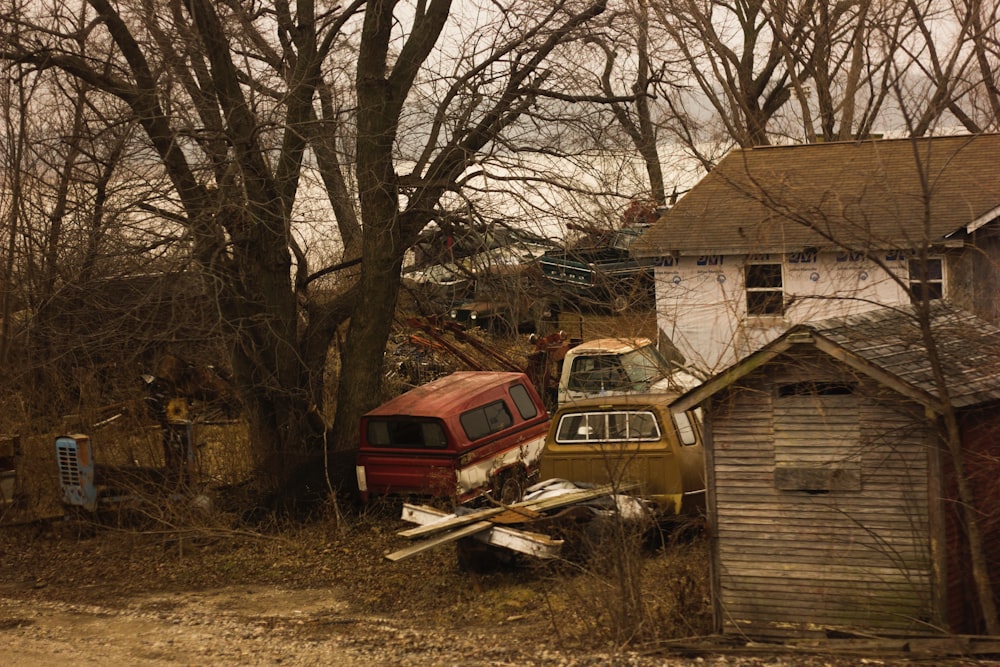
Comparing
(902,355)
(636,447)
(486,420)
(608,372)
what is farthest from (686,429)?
(608,372)

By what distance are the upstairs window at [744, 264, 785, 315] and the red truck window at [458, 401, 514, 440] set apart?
8.62 metres

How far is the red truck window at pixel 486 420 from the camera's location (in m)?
14.0

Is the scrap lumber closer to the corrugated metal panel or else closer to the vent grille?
the corrugated metal panel

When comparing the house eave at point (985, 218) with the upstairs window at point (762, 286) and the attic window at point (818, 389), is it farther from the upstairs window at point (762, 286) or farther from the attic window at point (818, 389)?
the attic window at point (818, 389)

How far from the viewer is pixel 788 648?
9.04 meters

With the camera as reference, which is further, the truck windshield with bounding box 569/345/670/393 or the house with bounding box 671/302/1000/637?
the truck windshield with bounding box 569/345/670/393

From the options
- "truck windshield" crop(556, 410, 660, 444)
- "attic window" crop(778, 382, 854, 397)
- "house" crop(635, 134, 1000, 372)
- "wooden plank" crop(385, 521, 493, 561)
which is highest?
"house" crop(635, 134, 1000, 372)

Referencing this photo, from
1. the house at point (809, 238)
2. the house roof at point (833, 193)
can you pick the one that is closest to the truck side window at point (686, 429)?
the house at point (809, 238)

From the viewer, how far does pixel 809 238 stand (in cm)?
2030

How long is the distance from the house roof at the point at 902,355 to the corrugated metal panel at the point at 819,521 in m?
0.37

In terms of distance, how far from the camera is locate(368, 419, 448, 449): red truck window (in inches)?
541

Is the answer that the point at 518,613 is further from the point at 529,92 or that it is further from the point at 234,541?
the point at 529,92

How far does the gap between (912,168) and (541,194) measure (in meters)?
10.9

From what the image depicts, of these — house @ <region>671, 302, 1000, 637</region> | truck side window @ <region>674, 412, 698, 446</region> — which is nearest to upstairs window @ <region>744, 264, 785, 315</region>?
truck side window @ <region>674, 412, 698, 446</region>
